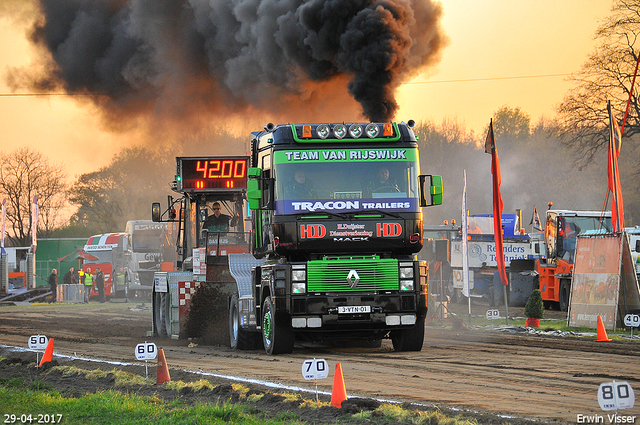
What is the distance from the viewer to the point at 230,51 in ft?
79.1

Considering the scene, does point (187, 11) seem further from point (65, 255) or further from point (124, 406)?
point (65, 255)

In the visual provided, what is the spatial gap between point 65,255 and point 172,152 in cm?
1550

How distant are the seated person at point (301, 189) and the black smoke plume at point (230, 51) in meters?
6.26

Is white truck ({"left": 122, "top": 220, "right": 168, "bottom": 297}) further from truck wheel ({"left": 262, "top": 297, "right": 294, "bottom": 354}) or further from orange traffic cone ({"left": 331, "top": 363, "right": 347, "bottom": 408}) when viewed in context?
orange traffic cone ({"left": 331, "top": 363, "right": 347, "bottom": 408})

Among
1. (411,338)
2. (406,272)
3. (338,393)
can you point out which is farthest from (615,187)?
(338,393)

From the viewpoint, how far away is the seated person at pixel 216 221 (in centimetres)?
1798

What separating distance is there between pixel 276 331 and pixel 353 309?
1350 mm

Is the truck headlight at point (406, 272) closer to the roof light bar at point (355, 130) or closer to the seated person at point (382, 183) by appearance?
the seated person at point (382, 183)

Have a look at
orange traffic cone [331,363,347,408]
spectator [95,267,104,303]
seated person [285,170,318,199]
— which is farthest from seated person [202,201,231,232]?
spectator [95,267,104,303]

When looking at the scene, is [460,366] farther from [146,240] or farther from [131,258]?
[131,258]

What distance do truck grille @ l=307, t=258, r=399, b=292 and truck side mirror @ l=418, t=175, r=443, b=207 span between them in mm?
1171

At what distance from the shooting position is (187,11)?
26031mm

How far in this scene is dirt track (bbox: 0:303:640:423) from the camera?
337 inches

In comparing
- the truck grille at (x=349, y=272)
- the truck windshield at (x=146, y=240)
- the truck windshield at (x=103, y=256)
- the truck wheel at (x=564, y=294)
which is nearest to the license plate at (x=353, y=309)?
the truck grille at (x=349, y=272)
